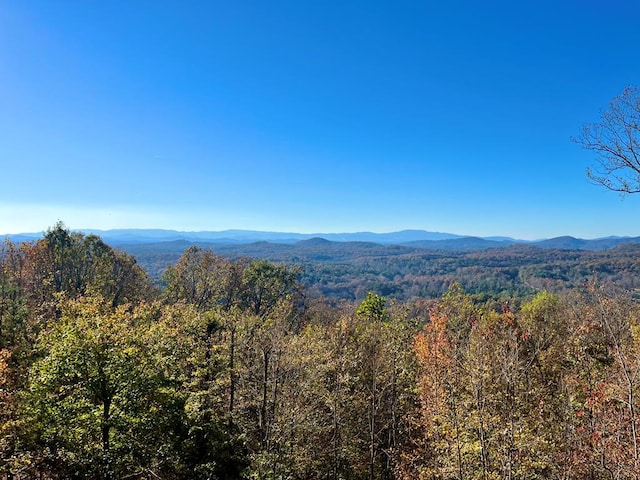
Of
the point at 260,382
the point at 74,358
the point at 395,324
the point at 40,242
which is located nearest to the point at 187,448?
the point at 260,382

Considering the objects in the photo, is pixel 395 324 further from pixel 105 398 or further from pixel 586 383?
pixel 105 398

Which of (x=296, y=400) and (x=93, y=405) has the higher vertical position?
(x=93, y=405)

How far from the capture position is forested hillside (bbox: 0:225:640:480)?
13.0 meters

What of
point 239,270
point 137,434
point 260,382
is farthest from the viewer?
point 239,270

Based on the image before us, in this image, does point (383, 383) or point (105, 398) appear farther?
point (383, 383)

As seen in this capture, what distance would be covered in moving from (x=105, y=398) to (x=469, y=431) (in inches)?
522

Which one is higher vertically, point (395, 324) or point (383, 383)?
point (395, 324)

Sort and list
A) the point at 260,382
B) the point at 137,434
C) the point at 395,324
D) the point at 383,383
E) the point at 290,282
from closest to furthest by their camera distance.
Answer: the point at 137,434
the point at 260,382
the point at 383,383
the point at 395,324
the point at 290,282

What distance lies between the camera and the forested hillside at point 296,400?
42.7 feet

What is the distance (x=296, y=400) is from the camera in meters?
17.6

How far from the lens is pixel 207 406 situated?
17.5 meters

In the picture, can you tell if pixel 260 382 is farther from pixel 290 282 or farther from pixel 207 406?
pixel 290 282

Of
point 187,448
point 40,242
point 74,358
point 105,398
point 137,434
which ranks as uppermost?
point 40,242

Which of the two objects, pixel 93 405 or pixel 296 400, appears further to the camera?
pixel 296 400
